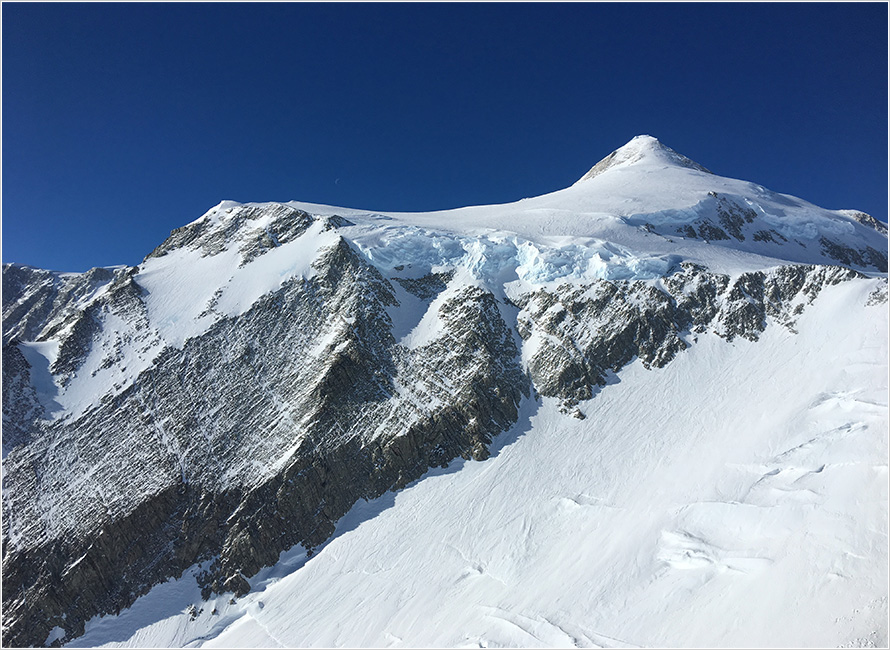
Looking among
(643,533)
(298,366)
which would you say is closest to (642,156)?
(298,366)

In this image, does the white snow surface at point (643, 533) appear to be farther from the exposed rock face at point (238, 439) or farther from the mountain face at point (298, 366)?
the exposed rock face at point (238, 439)

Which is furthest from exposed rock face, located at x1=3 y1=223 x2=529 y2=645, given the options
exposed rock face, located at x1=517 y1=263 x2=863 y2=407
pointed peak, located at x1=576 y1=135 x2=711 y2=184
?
pointed peak, located at x1=576 y1=135 x2=711 y2=184

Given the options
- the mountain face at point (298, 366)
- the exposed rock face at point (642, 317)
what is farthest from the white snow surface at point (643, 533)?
the mountain face at point (298, 366)

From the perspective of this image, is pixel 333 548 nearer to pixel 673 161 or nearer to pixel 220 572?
pixel 220 572

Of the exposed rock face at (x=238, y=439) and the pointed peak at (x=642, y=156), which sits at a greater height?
the pointed peak at (x=642, y=156)

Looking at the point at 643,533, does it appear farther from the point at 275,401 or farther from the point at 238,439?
the point at 238,439

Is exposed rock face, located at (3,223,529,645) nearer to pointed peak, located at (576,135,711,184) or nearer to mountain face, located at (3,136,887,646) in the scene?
mountain face, located at (3,136,887,646)

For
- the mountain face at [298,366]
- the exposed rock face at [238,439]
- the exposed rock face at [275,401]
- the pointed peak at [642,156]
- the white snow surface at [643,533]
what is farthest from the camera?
the pointed peak at [642,156]
